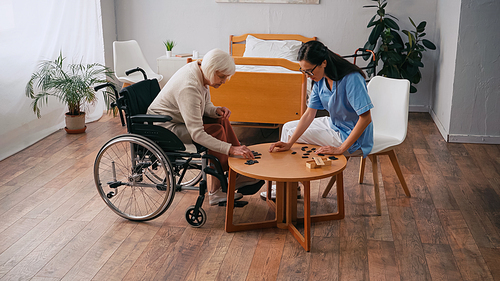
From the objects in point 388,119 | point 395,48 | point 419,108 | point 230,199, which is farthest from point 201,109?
point 419,108

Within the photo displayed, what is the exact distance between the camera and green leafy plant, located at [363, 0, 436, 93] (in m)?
4.77

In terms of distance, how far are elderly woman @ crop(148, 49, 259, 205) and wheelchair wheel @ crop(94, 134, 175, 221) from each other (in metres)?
0.21

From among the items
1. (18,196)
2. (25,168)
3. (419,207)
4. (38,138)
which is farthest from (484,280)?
(38,138)

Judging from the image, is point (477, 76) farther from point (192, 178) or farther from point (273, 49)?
point (192, 178)

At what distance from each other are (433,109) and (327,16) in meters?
1.64

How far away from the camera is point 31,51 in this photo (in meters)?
4.02

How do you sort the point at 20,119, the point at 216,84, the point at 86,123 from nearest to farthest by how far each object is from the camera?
1. the point at 216,84
2. the point at 20,119
3. the point at 86,123

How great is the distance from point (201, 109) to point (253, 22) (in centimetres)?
332

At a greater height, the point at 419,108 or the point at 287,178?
the point at 287,178

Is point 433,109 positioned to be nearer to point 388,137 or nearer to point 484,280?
point 388,137

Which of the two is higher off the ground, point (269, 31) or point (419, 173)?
point (269, 31)

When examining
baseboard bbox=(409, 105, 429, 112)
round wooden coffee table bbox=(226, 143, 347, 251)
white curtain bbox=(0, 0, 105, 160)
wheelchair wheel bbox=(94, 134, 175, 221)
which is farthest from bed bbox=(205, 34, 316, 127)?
baseboard bbox=(409, 105, 429, 112)

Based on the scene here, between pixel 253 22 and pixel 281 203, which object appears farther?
pixel 253 22

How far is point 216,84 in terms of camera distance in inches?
94.0
